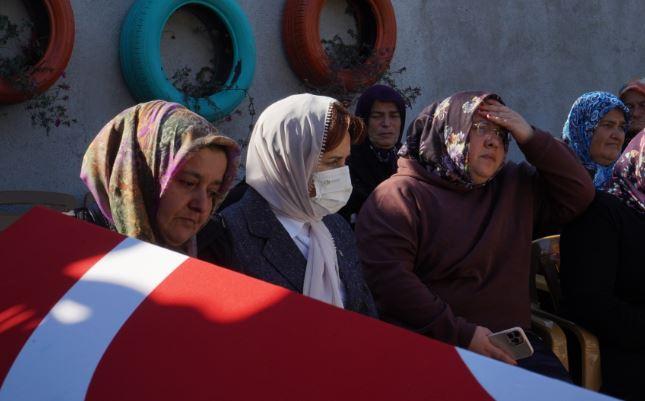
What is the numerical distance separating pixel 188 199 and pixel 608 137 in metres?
3.33

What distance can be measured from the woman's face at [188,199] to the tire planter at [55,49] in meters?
2.79

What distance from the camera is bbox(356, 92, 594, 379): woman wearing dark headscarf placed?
2.94 metres

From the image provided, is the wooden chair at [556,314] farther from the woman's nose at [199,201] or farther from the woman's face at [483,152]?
the woman's nose at [199,201]

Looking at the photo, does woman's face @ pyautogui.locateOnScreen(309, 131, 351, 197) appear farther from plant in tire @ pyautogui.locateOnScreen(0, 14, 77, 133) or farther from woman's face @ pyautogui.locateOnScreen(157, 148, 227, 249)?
plant in tire @ pyautogui.locateOnScreen(0, 14, 77, 133)

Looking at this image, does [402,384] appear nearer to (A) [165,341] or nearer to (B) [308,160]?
(A) [165,341]

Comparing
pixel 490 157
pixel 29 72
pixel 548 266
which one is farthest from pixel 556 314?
pixel 29 72

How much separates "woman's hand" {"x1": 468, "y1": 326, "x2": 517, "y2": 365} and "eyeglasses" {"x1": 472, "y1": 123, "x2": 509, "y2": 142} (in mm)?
811

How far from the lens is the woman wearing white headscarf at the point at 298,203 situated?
2592mm

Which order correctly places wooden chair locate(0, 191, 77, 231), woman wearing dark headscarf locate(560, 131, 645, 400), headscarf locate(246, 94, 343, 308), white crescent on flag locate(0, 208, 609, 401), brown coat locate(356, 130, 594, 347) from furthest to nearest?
wooden chair locate(0, 191, 77, 231) < woman wearing dark headscarf locate(560, 131, 645, 400) < brown coat locate(356, 130, 594, 347) < headscarf locate(246, 94, 343, 308) < white crescent on flag locate(0, 208, 609, 401)

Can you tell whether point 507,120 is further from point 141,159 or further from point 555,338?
point 141,159

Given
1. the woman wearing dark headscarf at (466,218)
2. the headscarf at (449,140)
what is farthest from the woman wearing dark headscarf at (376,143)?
the woman wearing dark headscarf at (466,218)

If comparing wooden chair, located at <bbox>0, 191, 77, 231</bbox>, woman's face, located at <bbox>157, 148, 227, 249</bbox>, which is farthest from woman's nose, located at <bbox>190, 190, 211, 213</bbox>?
wooden chair, located at <bbox>0, 191, 77, 231</bbox>

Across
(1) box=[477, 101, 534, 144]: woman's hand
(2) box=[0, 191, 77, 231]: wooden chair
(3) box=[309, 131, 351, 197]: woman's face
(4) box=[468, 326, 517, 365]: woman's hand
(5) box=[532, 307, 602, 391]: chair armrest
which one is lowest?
(2) box=[0, 191, 77, 231]: wooden chair

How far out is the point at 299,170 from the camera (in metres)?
2.67
